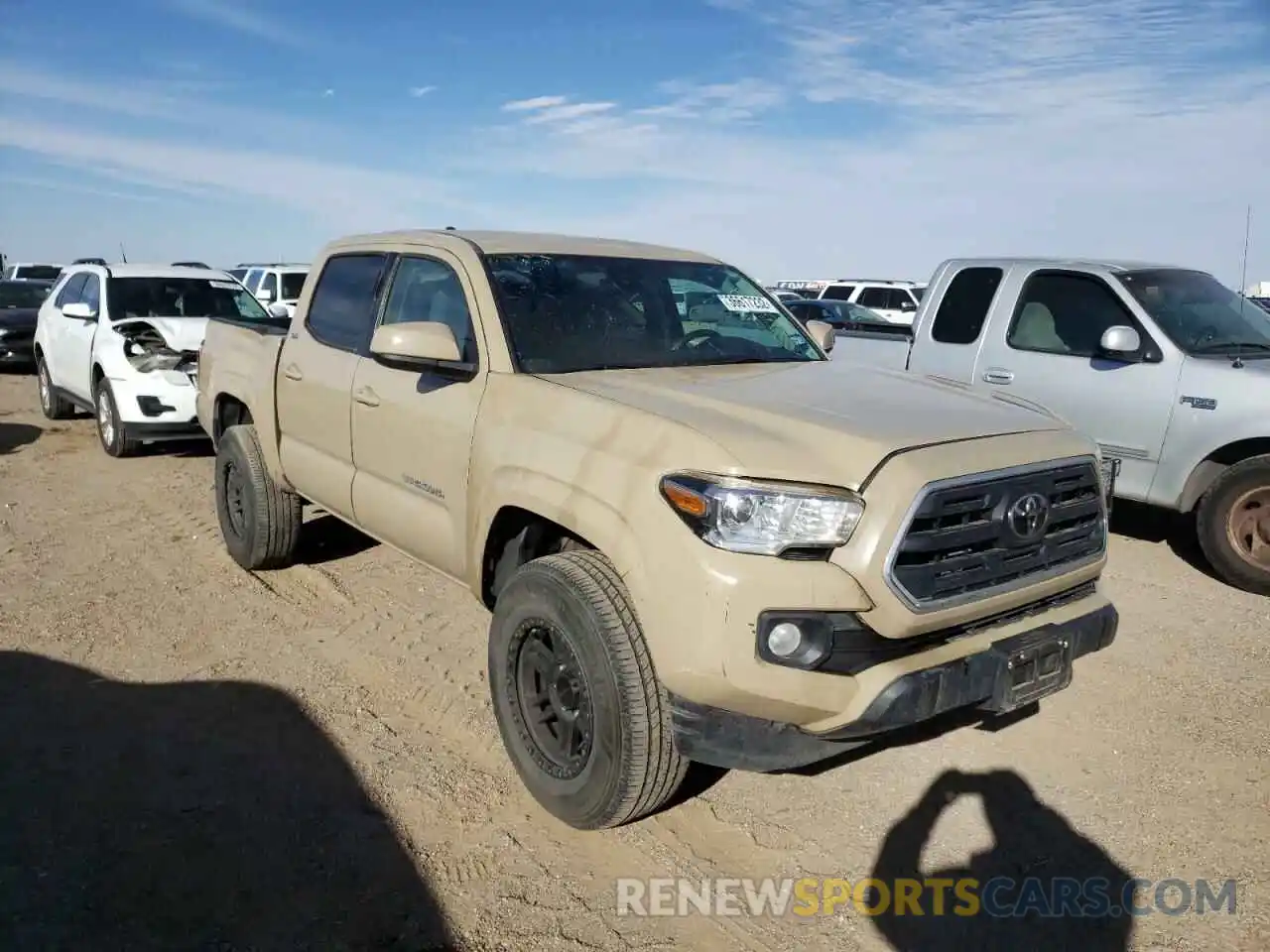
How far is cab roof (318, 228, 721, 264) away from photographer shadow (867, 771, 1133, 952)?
105 inches

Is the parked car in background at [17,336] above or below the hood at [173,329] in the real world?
below

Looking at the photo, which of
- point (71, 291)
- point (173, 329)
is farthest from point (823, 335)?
point (71, 291)

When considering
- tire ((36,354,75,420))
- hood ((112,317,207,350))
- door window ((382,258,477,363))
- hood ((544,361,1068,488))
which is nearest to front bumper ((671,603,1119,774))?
hood ((544,361,1068,488))

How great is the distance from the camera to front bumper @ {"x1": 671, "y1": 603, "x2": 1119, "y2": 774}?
8.70 feet

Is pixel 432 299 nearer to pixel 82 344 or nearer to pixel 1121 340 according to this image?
pixel 1121 340

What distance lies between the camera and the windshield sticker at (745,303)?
4473 mm

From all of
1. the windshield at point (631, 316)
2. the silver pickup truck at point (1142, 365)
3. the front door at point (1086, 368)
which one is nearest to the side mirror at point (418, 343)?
the windshield at point (631, 316)

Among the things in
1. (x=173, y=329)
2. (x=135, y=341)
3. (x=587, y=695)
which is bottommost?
(x=587, y=695)

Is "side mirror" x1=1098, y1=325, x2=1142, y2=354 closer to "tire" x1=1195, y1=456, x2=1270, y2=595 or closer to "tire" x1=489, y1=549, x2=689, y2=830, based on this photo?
"tire" x1=1195, y1=456, x2=1270, y2=595

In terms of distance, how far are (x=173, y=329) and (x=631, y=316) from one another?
6.41 metres

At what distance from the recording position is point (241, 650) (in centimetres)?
452

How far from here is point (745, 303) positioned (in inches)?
179

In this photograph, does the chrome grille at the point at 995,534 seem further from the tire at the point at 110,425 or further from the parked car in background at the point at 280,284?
the parked car in background at the point at 280,284

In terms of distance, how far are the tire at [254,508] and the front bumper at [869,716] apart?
135 inches
